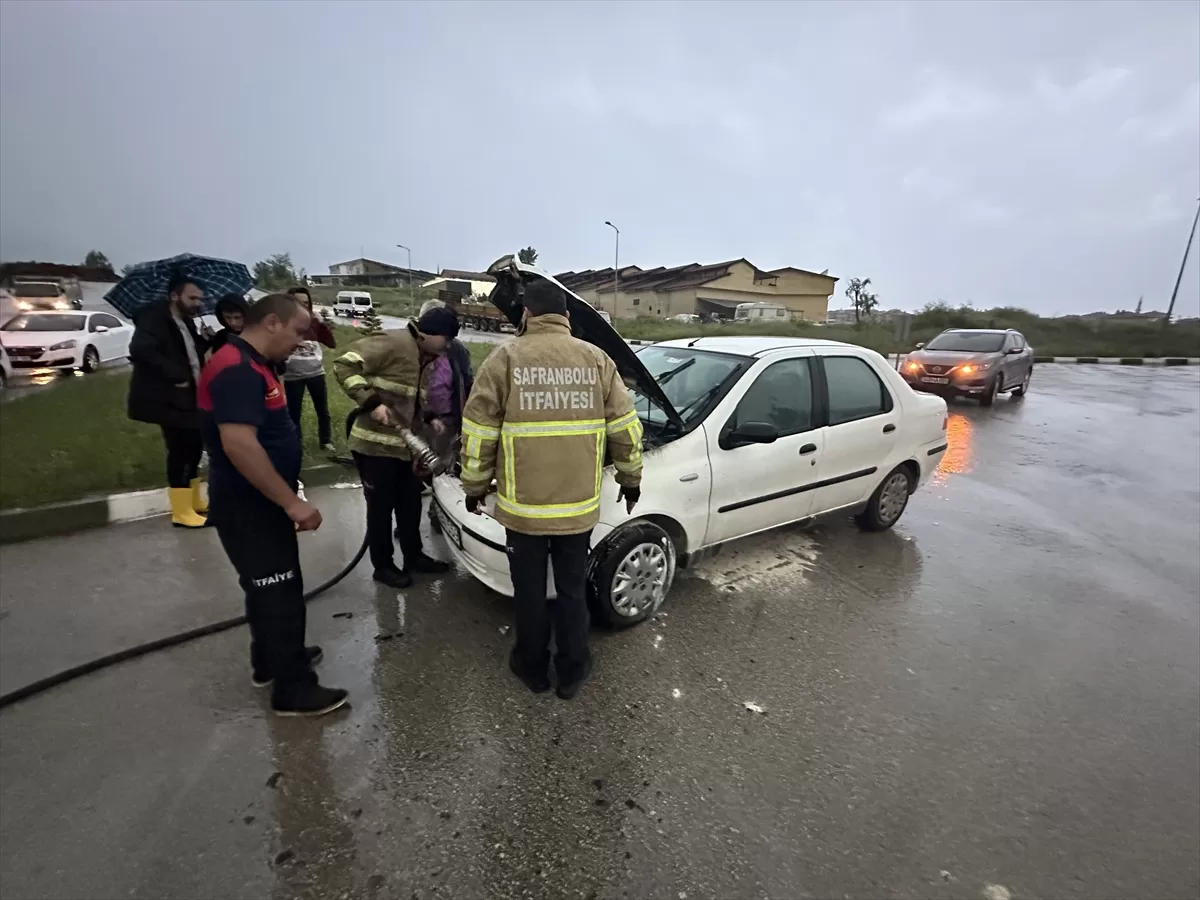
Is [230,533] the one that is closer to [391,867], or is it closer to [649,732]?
[391,867]

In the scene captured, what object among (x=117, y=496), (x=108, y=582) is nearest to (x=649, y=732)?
(x=108, y=582)

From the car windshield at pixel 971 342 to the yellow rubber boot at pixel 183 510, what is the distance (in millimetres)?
13785

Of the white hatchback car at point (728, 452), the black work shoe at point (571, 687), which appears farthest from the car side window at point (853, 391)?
the black work shoe at point (571, 687)

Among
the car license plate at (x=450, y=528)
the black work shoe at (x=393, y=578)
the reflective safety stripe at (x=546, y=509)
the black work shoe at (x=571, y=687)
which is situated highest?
the reflective safety stripe at (x=546, y=509)

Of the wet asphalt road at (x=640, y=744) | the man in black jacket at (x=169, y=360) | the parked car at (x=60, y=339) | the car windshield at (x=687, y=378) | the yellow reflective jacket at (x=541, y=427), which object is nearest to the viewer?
the wet asphalt road at (x=640, y=744)

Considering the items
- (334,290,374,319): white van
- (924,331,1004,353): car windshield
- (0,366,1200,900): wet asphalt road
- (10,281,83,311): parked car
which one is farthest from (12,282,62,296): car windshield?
(924,331,1004,353): car windshield

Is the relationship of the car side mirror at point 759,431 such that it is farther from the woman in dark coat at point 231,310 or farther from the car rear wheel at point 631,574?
the woman in dark coat at point 231,310

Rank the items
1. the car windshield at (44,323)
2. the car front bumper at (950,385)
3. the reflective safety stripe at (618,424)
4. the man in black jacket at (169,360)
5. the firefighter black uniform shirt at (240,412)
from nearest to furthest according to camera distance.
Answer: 1. the firefighter black uniform shirt at (240,412)
2. the reflective safety stripe at (618,424)
3. the man in black jacket at (169,360)
4. the car windshield at (44,323)
5. the car front bumper at (950,385)

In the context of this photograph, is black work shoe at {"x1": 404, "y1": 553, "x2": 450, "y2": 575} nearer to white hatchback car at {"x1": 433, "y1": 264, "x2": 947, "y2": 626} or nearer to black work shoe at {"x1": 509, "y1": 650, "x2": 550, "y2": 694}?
white hatchback car at {"x1": 433, "y1": 264, "x2": 947, "y2": 626}

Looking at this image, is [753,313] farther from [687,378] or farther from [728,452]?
[728,452]

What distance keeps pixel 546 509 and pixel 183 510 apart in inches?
141

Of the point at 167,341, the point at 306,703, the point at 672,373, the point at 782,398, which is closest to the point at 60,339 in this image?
the point at 167,341

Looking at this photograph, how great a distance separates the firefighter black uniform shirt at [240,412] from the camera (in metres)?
2.20

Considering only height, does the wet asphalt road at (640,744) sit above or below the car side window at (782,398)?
below
